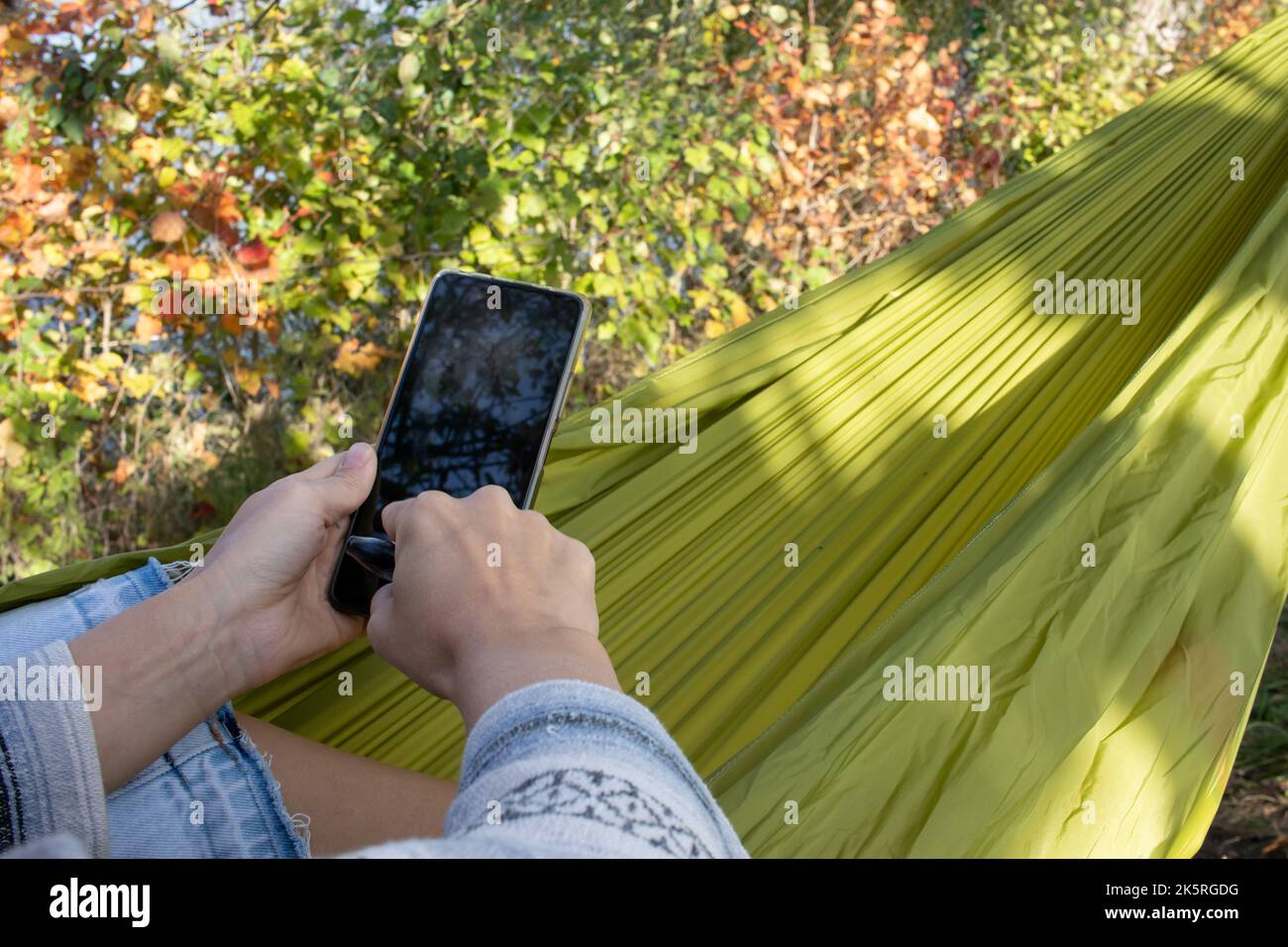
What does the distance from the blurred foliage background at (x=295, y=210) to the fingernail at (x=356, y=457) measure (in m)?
0.85

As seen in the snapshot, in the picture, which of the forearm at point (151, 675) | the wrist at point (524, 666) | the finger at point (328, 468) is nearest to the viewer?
the wrist at point (524, 666)

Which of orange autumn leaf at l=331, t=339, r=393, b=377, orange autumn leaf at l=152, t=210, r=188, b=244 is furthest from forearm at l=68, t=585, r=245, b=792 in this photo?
orange autumn leaf at l=331, t=339, r=393, b=377

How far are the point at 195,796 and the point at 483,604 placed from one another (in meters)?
0.38

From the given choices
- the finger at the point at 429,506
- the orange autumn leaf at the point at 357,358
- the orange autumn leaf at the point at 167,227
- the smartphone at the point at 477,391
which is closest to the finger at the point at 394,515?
the finger at the point at 429,506

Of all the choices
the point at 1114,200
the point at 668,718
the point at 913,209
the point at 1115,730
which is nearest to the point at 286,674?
the point at 668,718

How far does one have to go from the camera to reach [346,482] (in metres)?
0.86

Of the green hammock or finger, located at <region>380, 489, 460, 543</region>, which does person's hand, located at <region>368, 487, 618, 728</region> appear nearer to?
finger, located at <region>380, 489, 460, 543</region>

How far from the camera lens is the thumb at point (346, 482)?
844 mm

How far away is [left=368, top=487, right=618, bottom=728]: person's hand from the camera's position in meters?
0.52

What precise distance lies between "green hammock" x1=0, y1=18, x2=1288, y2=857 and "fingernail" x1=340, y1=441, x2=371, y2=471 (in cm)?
24

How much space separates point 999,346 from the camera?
148 cm

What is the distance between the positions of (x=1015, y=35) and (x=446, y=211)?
103 inches

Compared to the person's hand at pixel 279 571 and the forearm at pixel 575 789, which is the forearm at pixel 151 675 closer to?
the person's hand at pixel 279 571

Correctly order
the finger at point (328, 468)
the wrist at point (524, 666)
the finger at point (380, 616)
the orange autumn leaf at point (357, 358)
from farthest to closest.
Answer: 1. the orange autumn leaf at point (357, 358)
2. the finger at point (328, 468)
3. the finger at point (380, 616)
4. the wrist at point (524, 666)
